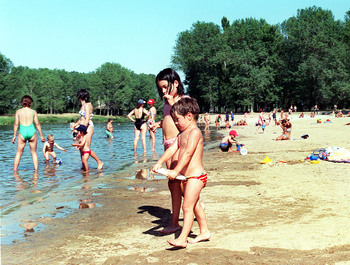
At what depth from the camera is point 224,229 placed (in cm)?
469

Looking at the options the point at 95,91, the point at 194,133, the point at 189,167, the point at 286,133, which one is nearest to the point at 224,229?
the point at 189,167

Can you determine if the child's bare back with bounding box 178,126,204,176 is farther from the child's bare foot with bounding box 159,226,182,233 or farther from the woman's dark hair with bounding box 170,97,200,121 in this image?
the child's bare foot with bounding box 159,226,182,233

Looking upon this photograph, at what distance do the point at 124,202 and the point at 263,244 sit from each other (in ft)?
10.2

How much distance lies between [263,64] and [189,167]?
7047 cm

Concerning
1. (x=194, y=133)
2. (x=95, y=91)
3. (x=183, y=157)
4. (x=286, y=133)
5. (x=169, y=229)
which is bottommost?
(x=169, y=229)

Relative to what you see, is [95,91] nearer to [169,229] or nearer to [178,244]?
[169,229]

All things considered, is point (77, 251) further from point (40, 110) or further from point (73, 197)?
point (40, 110)

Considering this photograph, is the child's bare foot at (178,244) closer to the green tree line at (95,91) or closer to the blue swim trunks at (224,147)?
the blue swim trunks at (224,147)

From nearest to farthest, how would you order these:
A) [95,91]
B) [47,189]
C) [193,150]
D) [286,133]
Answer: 1. [193,150]
2. [47,189]
3. [286,133]
4. [95,91]

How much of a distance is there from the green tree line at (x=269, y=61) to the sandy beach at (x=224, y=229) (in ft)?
186

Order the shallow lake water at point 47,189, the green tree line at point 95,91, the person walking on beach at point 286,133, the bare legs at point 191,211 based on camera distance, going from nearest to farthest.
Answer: the bare legs at point 191,211, the shallow lake water at point 47,189, the person walking on beach at point 286,133, the green tree line at point 95,91

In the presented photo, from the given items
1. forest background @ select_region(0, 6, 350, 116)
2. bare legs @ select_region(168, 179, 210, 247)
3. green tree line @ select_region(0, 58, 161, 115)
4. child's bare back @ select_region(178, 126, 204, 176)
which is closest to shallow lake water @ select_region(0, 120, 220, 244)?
bare legs @ select_region(168, 179, 210, 247)

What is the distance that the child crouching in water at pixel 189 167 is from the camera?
4.21 meters

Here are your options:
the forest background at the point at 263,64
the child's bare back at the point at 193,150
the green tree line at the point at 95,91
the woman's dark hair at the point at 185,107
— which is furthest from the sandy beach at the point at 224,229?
the green tree line at the point at 95,91
